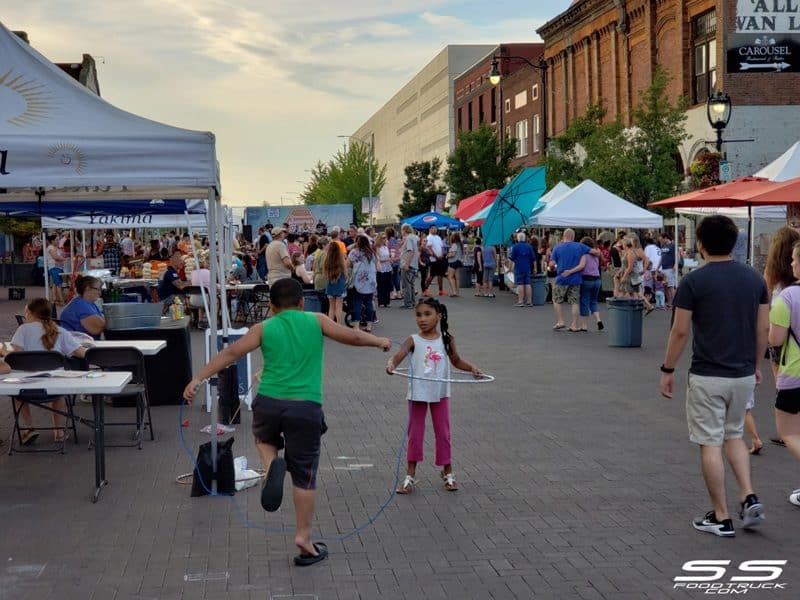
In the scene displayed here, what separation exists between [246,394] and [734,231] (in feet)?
20.9

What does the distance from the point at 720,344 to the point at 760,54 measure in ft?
98.9

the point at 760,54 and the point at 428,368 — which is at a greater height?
the point at 760,54

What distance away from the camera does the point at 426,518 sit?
24.3ft

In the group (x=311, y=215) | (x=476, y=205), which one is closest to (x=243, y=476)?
(x=476, y=205)

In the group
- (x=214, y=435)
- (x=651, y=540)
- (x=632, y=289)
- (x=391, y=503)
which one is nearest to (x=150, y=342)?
(x=214, y=435)

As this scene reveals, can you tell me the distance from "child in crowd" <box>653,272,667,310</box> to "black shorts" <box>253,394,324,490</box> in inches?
853

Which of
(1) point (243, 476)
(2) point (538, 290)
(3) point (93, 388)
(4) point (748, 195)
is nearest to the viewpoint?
(3) point (93, 388)

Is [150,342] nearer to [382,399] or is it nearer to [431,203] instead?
[382,399]

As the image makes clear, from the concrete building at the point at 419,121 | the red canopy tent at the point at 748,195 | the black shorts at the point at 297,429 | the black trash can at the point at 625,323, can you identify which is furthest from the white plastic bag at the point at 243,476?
the concrete building at the point at 419,121

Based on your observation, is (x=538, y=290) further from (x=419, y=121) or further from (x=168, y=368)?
(x=419, y=121)

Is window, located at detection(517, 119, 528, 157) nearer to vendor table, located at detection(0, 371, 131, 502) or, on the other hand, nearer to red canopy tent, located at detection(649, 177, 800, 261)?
red canopy tent, located at detection(649, 177, 800, 261)

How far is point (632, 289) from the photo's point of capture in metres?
22.7

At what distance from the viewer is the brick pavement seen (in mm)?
6035

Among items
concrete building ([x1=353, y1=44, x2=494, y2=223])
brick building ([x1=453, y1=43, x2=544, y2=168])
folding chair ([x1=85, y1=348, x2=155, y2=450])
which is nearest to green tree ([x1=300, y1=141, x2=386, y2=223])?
concrete building ([x1=353, y1=44, x2=494, y2=223])
